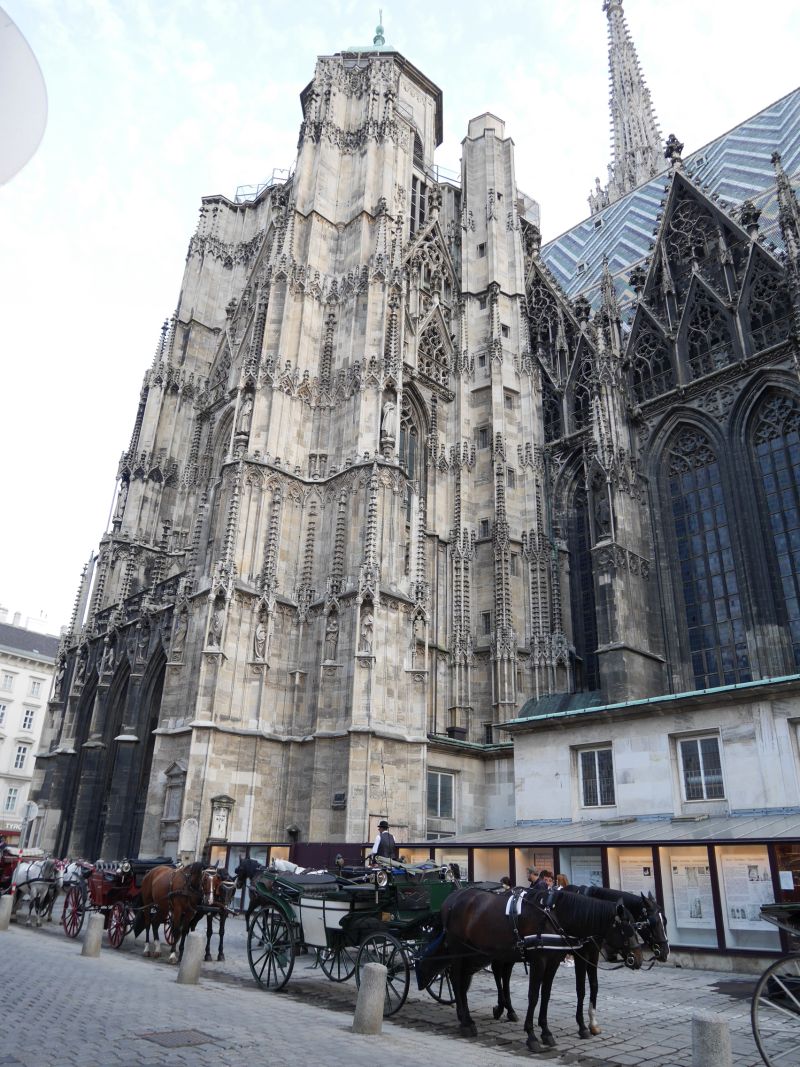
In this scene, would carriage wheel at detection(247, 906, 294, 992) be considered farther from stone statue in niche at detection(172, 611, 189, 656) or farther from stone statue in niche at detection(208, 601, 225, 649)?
stone statue in niche at detection(172, 611, 189, 656)

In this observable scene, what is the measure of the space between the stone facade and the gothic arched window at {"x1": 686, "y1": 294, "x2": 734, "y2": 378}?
5.3 inches

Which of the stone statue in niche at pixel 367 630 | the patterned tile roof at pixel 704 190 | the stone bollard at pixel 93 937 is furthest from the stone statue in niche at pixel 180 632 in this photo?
the patterned tile roof at pixel 704 190

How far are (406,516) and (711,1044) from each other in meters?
20.7

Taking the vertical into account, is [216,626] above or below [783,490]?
below

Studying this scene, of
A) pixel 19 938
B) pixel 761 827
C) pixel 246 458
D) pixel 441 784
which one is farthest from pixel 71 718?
pixel 761 827

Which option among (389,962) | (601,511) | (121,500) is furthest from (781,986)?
(121,500)

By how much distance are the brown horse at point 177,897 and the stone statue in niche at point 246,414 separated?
1613cm

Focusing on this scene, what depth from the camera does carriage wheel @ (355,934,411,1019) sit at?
28.4 ft

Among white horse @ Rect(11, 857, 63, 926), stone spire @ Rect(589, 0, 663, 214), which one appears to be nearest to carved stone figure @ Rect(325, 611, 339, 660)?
white horse @ Rect(11, 857, 63, 926)

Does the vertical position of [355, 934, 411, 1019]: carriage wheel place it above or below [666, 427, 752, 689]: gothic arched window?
below

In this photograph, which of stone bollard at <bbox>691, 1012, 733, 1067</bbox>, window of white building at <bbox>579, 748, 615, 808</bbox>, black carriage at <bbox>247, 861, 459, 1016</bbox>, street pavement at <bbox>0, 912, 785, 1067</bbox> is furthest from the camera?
window of white building at <bbox>579, 748, 615, 808</bbox>

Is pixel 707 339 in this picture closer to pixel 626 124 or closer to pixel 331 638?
pixel 331 638

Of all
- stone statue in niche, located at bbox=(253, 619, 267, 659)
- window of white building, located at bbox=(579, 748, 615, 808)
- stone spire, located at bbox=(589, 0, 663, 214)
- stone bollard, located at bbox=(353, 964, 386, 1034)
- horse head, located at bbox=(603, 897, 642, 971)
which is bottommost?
stone bollard, located at bbox=(353, 964, 386, 1034)

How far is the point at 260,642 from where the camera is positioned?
23.4m
